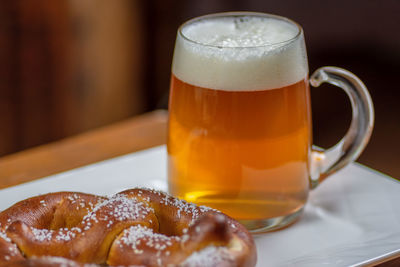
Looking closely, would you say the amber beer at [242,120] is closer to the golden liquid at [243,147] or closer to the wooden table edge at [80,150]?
the golden liquid at [243,147]

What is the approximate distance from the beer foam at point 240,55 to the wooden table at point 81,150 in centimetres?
34

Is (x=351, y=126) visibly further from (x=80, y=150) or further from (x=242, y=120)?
(x=80, y=150)

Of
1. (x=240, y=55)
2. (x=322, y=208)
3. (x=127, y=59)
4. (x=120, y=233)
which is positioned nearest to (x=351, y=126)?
(x=322, y=208)

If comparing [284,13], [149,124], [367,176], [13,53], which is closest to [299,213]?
[367,176]

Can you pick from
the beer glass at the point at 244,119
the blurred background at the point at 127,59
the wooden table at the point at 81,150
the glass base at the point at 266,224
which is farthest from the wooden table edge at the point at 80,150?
the blurred background at the point at 127,59

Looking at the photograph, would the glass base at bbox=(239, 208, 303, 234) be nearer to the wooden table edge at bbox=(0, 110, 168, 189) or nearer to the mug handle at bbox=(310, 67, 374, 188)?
the mug handle at bbox=(310, 67, 374, 188)

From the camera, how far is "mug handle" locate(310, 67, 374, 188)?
0.92 meters

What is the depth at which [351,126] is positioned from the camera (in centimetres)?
95

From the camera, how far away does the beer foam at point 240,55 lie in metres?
0.80

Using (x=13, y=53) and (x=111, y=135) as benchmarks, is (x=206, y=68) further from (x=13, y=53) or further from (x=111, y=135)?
(x=13, y=53)

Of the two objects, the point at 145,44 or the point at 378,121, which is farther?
the point at 145,44

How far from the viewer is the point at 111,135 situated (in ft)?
4.09

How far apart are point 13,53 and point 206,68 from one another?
1.61 m

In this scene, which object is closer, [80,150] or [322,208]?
[322,208]
